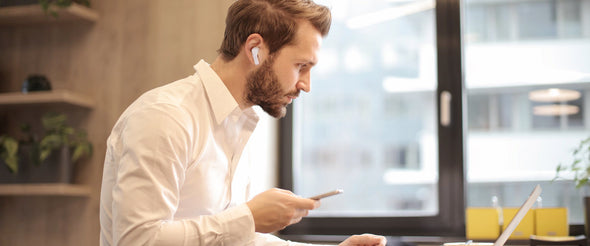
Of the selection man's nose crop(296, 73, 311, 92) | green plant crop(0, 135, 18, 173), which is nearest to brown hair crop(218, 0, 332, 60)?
man's nose crop(296, 73, 311, 92)

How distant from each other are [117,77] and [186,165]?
1490mm

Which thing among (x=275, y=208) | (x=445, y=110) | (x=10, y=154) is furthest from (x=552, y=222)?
(x=10, y=154)

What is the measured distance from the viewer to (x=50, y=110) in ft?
9.20

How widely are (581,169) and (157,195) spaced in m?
1.56

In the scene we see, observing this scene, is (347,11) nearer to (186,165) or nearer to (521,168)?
(521,168)

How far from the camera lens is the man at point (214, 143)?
1.23 meters

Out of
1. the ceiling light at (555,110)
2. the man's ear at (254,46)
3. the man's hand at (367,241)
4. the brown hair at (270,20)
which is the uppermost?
the brown hair at (270,20)

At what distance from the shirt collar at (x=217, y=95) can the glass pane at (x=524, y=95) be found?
1.31 m

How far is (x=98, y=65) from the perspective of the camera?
8.96ft

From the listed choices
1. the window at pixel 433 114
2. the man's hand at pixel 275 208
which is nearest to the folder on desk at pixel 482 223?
the window at pixel 433 114

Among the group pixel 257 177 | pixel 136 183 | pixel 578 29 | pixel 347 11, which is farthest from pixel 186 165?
Answer: pixel 578 29

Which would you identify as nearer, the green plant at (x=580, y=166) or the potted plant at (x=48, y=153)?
the green plant at (x=580, y=166)

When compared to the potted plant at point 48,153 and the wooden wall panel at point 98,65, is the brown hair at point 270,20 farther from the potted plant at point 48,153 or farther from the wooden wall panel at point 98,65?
the potted plant at point 48,153

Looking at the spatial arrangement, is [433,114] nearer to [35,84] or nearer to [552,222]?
[552,222]
